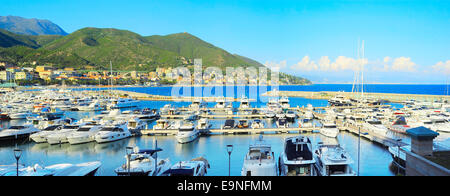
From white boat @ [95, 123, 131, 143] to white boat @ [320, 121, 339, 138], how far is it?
59.0 ft

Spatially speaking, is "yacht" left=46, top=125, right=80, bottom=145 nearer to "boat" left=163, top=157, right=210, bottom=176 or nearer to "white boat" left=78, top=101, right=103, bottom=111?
"boat" left=163, top=157, right=210, bottom=176

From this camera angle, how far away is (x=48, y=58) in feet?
523

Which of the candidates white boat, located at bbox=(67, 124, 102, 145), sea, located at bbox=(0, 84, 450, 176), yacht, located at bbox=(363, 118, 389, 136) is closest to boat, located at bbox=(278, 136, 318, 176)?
sea, located at bbox=(0, 84, 450, 176)

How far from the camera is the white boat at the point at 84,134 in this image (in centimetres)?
2345

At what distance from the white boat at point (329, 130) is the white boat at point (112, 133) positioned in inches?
708

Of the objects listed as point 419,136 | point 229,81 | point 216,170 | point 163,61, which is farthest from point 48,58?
point 419,136

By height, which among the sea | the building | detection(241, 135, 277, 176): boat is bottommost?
the sea

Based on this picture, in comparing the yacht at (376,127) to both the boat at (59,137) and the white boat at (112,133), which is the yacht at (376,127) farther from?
the boat at (59,137)

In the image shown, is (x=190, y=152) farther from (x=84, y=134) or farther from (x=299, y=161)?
(x=299, y=161)

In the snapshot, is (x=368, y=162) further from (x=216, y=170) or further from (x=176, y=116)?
(x=176, y=116)

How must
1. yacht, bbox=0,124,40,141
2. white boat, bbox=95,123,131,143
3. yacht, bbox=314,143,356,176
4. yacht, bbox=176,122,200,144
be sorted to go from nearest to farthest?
yacht, bbox=314,143,356,176, yacht, bbox=176,122,200,144, white boat, bbox=95,123,131,143, yacht, bbox=0,124,40,141

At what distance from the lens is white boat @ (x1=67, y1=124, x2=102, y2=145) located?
23453mm
